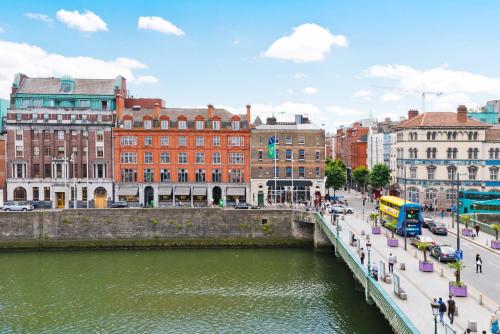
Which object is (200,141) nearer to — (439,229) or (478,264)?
(439,229)

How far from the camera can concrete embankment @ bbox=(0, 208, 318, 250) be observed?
231 feet

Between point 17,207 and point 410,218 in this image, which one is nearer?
point 410,218

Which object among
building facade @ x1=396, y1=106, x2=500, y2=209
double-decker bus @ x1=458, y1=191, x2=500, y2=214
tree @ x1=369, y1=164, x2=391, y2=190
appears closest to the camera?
double-decker bus @ x1=458, y1=191, x2=500, y2=214

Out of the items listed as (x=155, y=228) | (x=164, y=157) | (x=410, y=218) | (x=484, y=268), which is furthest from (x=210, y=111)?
(x=484, y=268)

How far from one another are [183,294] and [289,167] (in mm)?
41058

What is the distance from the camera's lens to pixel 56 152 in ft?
277

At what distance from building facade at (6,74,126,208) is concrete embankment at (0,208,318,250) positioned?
12884mm

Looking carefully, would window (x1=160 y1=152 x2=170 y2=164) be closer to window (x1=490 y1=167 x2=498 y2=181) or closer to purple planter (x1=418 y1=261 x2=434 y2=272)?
window (x1=490 y1=167 x2=498 y2=181)

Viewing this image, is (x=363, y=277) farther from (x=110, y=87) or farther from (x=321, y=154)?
(x=110, y=87)

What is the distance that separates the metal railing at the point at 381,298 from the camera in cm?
2752

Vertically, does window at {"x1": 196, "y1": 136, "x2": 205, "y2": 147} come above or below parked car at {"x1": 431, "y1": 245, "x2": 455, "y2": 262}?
above

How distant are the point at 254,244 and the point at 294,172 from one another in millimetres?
19042

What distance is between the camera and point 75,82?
88312mm

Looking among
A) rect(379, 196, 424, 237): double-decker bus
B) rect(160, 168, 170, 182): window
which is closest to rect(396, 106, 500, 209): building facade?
rect(379, 196, 424, 237): double-decker bus
